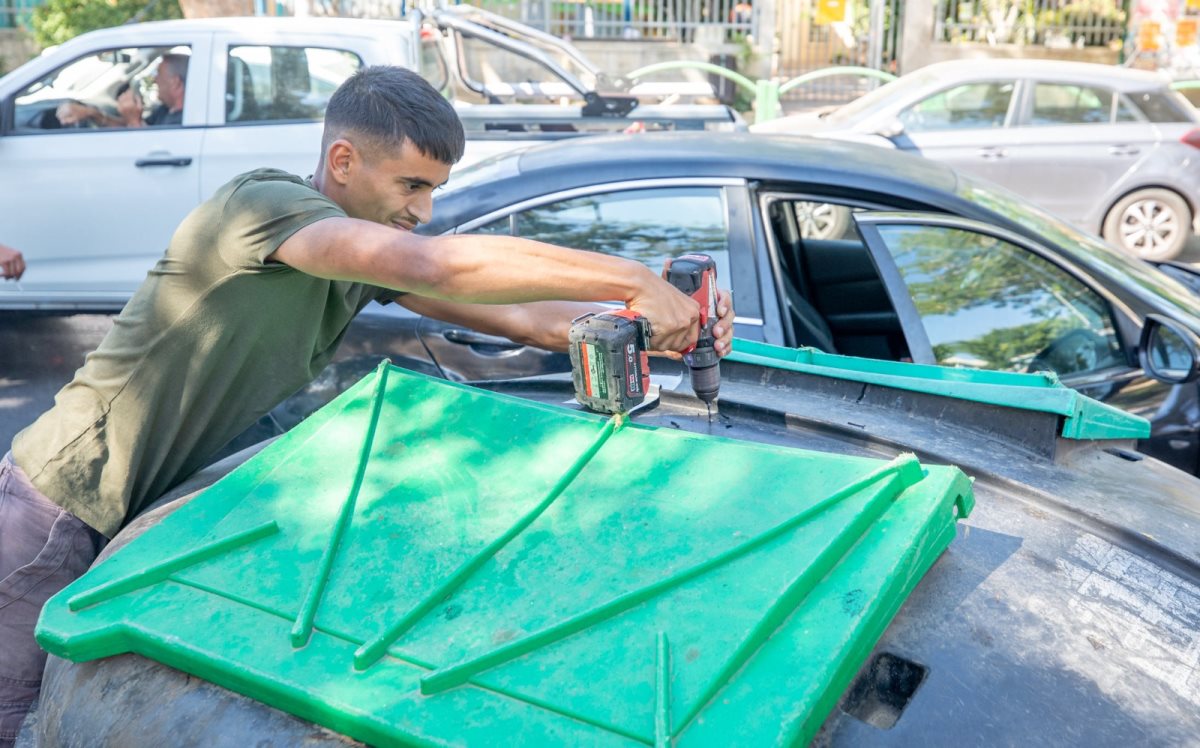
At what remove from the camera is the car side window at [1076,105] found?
8.73 m

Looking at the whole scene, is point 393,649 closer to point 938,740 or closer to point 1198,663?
point 938,740

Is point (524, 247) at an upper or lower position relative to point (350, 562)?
upper

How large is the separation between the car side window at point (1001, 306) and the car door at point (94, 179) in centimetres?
415

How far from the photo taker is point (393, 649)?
1.45m

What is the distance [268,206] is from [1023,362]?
8.58ft

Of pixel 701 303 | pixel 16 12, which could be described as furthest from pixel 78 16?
pixel 701 303

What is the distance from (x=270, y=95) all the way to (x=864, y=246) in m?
4.16

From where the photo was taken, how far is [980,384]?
Answer: 7.68 feet

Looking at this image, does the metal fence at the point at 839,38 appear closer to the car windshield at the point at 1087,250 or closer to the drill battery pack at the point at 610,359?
the car windshield at the point at 1087,250

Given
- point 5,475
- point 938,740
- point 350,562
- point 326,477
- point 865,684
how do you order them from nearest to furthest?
point 938,740
point 865,684
point 350,562
point 326,477
point 5,475

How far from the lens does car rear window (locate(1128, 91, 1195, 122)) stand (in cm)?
876

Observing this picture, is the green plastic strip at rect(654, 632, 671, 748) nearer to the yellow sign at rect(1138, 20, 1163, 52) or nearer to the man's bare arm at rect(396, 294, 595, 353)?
the man's bare arm at rect(396, 294, 595, 353)

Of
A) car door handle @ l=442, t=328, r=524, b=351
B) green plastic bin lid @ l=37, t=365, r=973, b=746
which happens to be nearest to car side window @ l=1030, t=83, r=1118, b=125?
car door handle @ l=442, t=328, r=524, b=351

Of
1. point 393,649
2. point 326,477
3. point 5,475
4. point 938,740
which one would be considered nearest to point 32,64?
point 5,475
